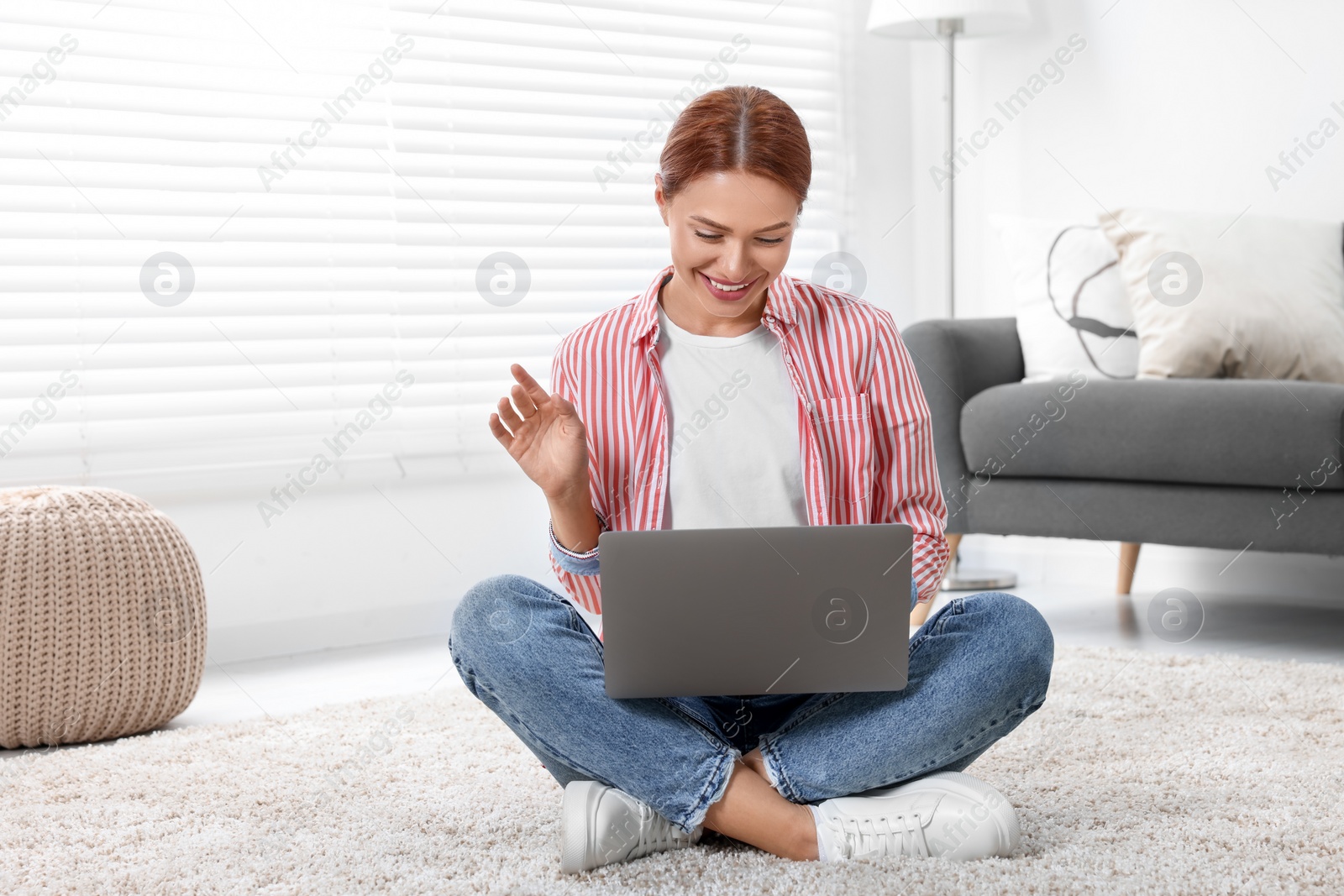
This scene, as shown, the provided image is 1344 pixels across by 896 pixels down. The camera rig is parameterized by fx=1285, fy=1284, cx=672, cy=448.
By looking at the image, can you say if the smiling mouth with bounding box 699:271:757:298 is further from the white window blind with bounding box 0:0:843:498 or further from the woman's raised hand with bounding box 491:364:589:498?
the white window blind with bounding box 0:0:843:498

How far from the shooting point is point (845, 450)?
138cm

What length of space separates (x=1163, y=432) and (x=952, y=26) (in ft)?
4.72

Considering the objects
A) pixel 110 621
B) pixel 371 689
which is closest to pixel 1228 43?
pixel 371 689

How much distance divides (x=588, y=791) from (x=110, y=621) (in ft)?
3.24

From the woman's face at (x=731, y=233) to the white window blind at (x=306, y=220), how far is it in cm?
149

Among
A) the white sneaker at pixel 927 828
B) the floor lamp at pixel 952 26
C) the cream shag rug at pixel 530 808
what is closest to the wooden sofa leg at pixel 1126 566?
the floor lamp at pixel 952 26

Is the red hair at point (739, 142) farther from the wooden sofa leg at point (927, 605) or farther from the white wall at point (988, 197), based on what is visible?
the white wall at point (988, 197)

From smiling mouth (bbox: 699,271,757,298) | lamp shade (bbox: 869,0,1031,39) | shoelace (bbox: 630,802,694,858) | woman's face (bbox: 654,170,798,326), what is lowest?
shoelace (bbox: 630,802,694,858)

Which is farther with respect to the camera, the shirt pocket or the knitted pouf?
the knitted pouf

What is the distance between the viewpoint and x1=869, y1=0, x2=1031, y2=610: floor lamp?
317 cm

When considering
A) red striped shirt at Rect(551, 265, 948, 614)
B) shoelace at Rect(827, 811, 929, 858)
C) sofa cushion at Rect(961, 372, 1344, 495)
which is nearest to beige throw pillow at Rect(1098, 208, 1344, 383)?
sofa cushion at Rect(961, 372, 1344, 495)

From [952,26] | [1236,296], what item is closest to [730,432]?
[1236,296]

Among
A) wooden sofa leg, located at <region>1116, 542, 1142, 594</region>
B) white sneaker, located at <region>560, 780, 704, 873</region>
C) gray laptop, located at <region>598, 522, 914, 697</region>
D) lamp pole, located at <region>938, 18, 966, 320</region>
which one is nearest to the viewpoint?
gray laptop, located at <region>598, 522, 914, 697</region>

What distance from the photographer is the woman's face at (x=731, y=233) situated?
131 centimetres
